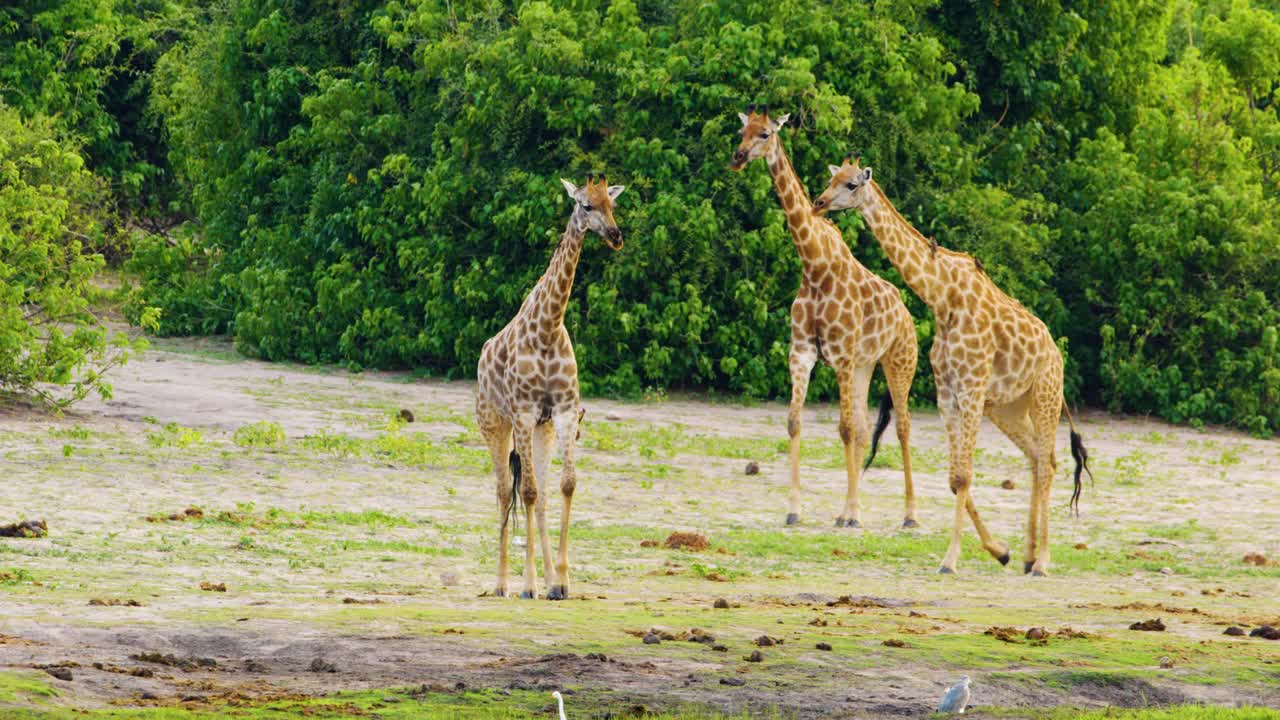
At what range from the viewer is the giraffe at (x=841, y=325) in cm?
1327

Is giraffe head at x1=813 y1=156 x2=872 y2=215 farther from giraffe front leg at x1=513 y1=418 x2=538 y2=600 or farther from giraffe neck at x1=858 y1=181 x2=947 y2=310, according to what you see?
giraffe front leg at x1=513 y1=418 x2=538 y2=600

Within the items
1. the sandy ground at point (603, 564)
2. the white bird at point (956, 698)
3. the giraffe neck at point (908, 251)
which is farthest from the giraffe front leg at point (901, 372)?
the white bird at point (956, 698)

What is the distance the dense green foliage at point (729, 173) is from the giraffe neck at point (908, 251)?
7.60m

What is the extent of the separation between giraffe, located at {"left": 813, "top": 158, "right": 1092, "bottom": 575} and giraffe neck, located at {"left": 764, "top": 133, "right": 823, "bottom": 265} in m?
1.43

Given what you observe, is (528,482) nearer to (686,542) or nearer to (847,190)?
(686,542)

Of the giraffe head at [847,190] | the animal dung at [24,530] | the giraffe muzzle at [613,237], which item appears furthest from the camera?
the giraffe head at [847,190]

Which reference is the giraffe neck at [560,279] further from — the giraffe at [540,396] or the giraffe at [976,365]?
the giraffe at [976,365]

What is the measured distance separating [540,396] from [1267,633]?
12.7 feet

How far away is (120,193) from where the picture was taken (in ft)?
94.2

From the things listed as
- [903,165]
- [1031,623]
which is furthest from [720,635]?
[903,165]

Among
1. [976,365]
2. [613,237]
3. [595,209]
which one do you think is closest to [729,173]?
[976,365]

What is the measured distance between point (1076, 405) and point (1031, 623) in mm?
12938

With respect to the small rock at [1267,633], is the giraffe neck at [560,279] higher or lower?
higher

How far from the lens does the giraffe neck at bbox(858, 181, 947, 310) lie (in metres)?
11.8
